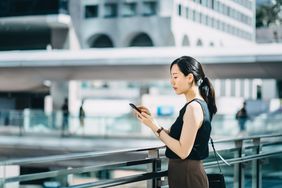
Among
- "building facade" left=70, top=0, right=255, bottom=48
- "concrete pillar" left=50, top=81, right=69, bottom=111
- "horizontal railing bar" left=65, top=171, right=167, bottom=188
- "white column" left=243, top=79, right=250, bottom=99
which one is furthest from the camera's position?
"white column" left=243, top=79, right=250, bottom=99

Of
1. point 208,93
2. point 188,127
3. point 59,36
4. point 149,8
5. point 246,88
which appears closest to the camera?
point 188,127

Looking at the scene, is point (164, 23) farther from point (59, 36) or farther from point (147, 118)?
point (147, 118)

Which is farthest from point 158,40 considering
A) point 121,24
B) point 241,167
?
point 241,167

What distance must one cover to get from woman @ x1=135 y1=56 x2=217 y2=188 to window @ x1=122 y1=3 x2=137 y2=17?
41541 millimetres

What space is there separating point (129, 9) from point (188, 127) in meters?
42.0

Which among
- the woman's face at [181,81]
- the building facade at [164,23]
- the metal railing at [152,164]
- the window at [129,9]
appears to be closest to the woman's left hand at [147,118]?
the woman's face at [181,81]

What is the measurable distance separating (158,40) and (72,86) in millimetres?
7036

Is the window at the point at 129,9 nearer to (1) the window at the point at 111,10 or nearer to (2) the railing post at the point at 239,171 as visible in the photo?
(1) the window at the point at 111,10

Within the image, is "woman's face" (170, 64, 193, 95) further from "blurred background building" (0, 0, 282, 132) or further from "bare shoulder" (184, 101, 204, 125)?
"blurred background building" (0, 0, 282, 132)

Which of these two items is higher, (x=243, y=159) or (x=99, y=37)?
(x=99, y=37)

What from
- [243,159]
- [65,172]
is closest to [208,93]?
[65,172]

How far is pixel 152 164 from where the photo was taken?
450cm

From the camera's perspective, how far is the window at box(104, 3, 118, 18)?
149 ft

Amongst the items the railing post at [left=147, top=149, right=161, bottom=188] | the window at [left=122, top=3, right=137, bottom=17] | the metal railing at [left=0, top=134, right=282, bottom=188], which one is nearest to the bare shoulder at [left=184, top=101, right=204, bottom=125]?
the metal railing at [left=0, top=134, right=282, bottom=188]
